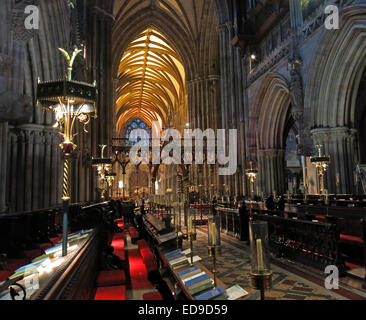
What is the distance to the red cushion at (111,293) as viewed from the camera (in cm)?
284

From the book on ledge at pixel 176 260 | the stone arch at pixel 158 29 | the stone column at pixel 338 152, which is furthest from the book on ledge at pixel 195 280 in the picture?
the stone arch at pixel 158 29

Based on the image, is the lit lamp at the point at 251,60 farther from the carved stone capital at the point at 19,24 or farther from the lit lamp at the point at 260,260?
the lit lamp at the point at 260,260

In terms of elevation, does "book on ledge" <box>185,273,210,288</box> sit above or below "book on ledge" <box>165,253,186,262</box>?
above

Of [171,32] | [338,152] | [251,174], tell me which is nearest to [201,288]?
[338,152]

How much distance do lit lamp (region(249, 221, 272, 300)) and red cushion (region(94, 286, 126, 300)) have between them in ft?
5.94

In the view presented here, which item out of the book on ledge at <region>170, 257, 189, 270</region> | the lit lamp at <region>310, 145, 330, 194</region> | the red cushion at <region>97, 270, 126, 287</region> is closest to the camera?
the book on ledge at <region>170, 257, 189, 270</region>

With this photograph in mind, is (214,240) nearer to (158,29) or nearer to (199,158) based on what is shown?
(199,158)

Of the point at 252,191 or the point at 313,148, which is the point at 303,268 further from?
the point at 252,191

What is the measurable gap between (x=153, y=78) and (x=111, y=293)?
125 ft

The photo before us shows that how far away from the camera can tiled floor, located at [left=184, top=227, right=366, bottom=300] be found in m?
3.45

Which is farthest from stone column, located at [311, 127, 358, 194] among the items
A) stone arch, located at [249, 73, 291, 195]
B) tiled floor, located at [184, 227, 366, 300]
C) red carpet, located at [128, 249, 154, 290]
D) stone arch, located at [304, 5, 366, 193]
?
red carpet, located at [128, 249, 154, 290]

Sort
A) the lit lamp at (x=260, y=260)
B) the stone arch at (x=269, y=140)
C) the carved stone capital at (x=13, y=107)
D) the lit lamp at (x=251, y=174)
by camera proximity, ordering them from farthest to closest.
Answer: the stone arch at (x=269, y=140), the lit lamp at (x=251, y=174), the carved stone capital at (x=13, y=107), the lit lamp at (x=260, y=260)

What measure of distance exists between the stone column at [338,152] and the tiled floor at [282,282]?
7328 millimetres

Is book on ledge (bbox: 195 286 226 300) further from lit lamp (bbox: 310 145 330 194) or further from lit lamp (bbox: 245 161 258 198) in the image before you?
lit lamp (bbox: 245 161 258 198)
